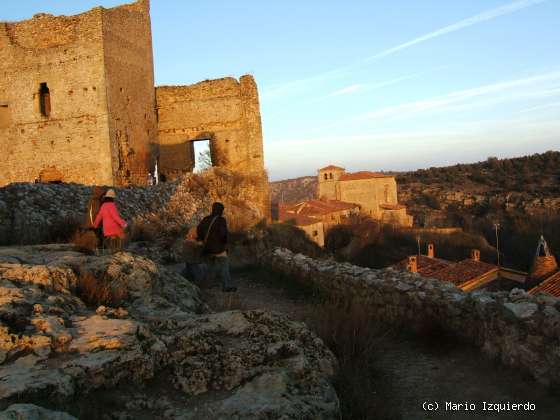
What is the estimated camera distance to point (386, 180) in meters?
53.8

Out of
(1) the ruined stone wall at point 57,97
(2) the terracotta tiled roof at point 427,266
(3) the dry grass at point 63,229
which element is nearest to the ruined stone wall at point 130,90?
(1) the ruined stone wall at point 57,97

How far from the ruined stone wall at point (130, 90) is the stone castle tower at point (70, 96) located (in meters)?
0.03

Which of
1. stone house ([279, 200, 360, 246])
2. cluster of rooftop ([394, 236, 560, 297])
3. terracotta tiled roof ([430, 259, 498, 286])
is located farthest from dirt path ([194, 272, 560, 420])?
stone house ([279, 200, 360, 246])

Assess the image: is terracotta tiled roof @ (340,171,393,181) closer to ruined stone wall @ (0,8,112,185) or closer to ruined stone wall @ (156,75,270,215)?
ruined stone wall @ (156,75,270,215)

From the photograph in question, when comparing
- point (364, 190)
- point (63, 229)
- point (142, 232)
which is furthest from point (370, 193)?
point (63, 229)

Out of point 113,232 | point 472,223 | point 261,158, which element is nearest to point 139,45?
point 261,158

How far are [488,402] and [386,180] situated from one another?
51.2 m

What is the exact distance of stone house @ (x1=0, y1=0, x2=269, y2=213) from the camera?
14422mm

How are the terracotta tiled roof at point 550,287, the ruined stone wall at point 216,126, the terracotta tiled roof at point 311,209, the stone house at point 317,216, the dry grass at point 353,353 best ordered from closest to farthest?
1. the dry grass at point 353,353
2. the terracotta tiled roof at point 550,287
3. the ruined stone wall at point 216,126
4. the stone house at point 317,216
5. the terracotta tiled roof at point 311,209

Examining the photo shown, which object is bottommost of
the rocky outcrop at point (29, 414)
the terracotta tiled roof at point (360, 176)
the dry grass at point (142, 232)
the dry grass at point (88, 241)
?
the rocky outcrop at point (29, 414)

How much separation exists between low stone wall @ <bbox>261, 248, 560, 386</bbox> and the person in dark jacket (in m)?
1.88

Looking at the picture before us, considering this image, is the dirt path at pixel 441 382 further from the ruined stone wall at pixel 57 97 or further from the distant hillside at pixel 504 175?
the distant hillside at pixel 504 175

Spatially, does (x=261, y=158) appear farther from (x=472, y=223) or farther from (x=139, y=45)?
(x=472, y=223)

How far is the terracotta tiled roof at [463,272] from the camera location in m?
21.2
